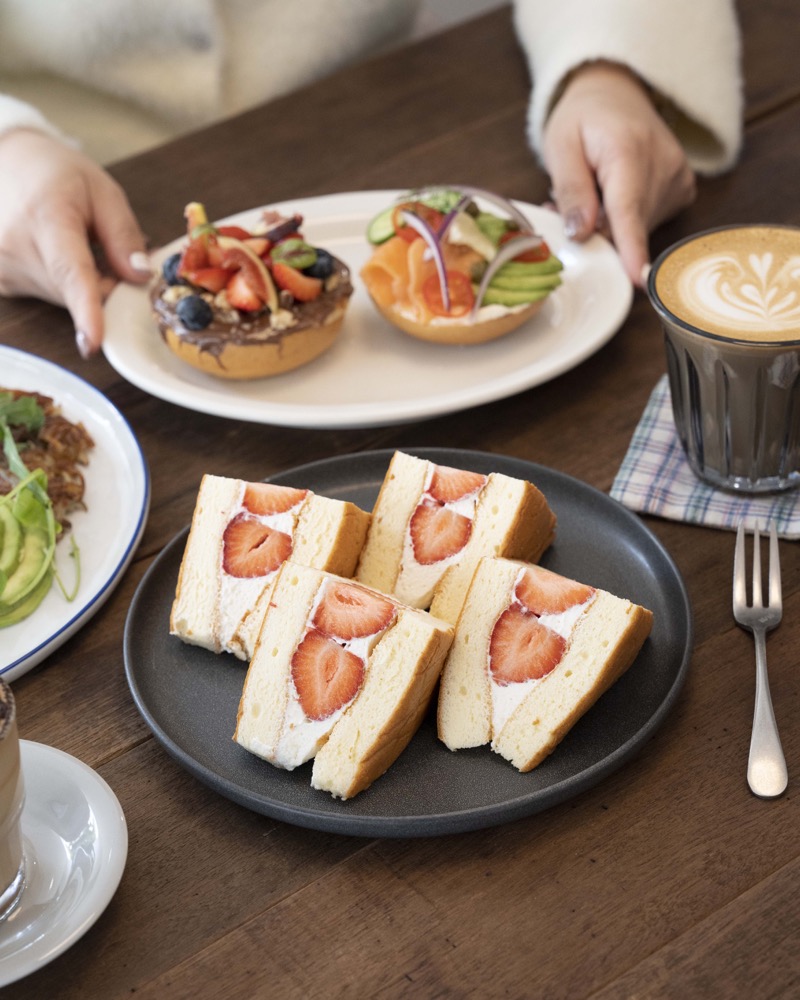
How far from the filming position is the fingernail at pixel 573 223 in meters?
2.26

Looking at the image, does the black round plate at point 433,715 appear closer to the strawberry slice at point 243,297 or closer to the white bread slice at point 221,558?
the white bread slice at point 221,558

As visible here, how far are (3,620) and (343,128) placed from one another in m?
1.70

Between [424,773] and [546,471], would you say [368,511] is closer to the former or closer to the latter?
[546,471]

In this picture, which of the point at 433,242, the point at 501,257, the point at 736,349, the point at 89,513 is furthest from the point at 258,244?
the point at 736,349

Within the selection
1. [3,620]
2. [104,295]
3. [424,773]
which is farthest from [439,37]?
[424,773]

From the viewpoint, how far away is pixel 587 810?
4.11ft

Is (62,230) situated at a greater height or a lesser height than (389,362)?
greater

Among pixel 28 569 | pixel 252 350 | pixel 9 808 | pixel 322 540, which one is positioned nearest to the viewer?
pixel 9 808

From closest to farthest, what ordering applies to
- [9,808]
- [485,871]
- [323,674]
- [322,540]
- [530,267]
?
[9,808] < [485,871] < [323,674] < [322,540] < [530,267]

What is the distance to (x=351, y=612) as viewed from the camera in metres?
1.31

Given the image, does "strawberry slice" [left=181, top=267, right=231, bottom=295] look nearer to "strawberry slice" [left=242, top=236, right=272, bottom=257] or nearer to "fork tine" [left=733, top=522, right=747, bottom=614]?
"strawberry slice" [left=242, top=236, right=272, bottom=257]

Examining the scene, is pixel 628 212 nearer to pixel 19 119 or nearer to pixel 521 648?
pixel 521 648

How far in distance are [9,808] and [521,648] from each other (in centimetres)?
61

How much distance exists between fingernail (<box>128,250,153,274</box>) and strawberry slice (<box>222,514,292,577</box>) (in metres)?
0.93
